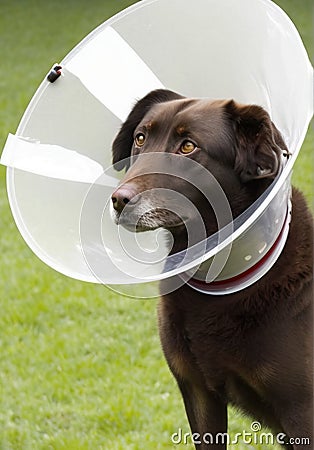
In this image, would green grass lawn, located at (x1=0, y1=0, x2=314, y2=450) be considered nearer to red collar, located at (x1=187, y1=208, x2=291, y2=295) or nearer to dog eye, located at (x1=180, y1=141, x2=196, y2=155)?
red collar, located at (x1=187, y1=208, x2=291, y2=295)

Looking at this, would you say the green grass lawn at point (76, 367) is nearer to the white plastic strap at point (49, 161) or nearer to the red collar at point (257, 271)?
the red collar at point (257, 271)

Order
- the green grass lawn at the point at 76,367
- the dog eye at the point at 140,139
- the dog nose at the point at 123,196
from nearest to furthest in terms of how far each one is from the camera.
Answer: the dog nose at the point at 123,196 < the dog eye at the point at 140,139 < the green grass lawn at the point at 76,367

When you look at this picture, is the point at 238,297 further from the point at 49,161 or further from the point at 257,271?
the point at 49,161

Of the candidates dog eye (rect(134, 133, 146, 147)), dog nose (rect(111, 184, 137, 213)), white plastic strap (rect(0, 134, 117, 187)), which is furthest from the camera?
white plastic strap (rect(0, 134, 117, 187))

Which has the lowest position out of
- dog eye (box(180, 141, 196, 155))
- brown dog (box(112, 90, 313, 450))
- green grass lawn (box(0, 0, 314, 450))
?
green grass lawn (box(0, 0, 314, 450))

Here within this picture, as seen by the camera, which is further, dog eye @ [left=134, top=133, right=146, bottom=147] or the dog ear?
the dog ear

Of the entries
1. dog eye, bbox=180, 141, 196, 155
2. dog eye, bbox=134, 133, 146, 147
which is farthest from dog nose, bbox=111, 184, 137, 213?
dog eye, bbox=134, 133, 146, 147

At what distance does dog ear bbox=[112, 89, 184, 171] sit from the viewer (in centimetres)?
247

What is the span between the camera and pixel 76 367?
3328 mm

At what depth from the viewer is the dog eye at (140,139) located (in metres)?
2.26

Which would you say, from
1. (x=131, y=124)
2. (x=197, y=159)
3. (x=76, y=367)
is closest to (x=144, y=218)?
(x=197, y=159)

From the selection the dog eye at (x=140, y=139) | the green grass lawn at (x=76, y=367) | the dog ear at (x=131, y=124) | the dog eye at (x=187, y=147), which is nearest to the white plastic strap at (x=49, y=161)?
the dog ear at (x=131, y=124)

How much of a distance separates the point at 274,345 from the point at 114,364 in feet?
4.46

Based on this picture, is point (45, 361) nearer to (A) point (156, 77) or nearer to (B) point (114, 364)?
(B) point (114, 364)
